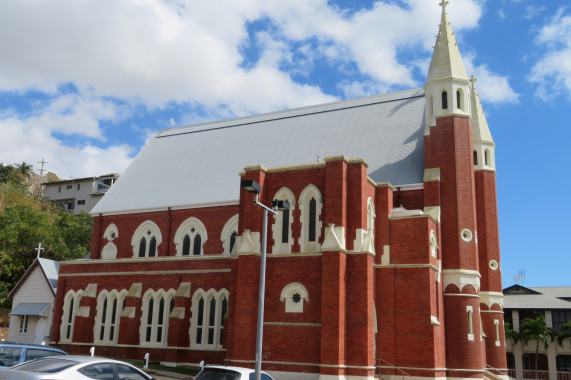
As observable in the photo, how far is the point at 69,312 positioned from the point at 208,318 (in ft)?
33.8

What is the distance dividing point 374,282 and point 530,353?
116ft

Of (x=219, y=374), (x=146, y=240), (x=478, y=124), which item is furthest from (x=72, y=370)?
(x=478, y=124)

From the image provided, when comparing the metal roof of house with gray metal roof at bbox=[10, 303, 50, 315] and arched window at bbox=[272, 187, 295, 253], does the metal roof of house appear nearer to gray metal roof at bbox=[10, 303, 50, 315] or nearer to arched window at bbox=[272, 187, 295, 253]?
gray metal roof at bbox=[10, 303, 50, 315]

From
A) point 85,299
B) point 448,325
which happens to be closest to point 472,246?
point 448,325

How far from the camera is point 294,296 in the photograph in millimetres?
25656

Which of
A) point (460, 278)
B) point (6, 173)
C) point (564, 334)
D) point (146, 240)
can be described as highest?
point (6, 173)

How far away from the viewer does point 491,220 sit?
35.2 meters

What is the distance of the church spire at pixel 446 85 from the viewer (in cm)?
3203

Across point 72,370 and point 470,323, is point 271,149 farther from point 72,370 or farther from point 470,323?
A: point 72,370

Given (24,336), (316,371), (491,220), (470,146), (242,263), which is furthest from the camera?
(24,336)

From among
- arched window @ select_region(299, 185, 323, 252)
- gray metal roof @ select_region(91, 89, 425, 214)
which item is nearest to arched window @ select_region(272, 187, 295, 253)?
arched window @ select_region(299, 185, 323, 252)

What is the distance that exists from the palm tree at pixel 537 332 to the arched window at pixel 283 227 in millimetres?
35540

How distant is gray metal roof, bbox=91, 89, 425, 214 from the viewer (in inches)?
1334

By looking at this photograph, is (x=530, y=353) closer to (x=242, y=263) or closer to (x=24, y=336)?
(x=242, y=263)
